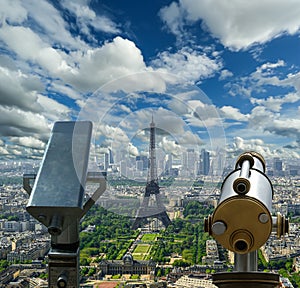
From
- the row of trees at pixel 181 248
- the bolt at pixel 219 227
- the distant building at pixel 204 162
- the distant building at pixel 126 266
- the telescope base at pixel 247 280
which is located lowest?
the distant building at pixel 126 266

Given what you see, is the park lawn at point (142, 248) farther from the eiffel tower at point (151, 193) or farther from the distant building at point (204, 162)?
the distant building at point (204, 162)

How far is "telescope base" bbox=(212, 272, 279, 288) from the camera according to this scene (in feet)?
2.53

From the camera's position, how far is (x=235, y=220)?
73cm

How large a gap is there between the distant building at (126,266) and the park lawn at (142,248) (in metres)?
0.07

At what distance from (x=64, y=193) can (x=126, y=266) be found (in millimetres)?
1616

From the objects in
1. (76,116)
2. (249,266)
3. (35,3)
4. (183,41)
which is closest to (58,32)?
(35,3)

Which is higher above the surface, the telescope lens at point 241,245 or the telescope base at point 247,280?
the telescope lens at point 241,245

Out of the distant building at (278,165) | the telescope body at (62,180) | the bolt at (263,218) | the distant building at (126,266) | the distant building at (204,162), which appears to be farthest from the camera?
the distant building at (126,266)

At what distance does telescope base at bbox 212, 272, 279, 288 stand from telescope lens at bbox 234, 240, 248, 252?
0.08 meters

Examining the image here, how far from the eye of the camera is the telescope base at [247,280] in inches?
30.3

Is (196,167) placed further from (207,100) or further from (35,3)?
(35,3)

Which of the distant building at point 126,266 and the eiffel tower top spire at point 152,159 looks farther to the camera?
the distant building at point 126,266

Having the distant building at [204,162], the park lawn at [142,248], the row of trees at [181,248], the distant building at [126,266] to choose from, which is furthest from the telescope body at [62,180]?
the distant building at [126,266]

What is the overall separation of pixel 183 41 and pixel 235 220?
4412mm
